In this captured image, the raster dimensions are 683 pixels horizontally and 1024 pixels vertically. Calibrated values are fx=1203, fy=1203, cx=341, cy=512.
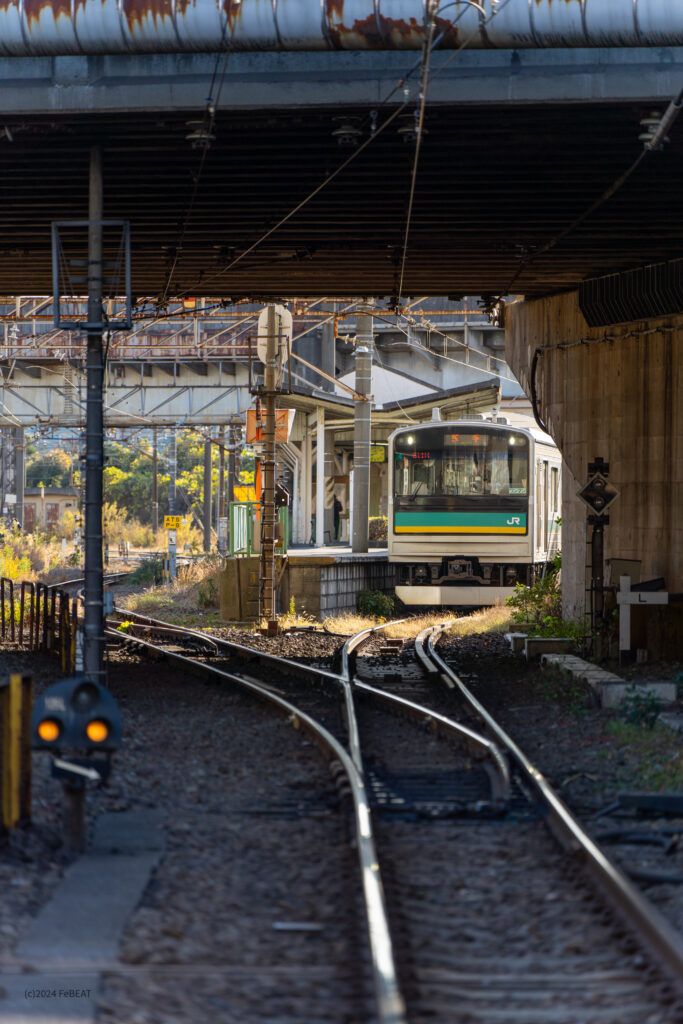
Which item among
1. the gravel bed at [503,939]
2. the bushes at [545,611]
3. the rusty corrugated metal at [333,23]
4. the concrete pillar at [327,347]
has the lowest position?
the gravel bed at [503,939]

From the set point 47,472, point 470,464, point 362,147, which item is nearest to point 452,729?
point 362,147

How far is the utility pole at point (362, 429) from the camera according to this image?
26.4m

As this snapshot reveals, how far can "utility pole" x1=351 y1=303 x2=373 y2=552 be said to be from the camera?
26.4 meters

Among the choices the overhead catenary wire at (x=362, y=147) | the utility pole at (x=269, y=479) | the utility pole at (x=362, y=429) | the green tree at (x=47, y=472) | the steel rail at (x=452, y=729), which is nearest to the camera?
the steel rail at (x=452, y=729)

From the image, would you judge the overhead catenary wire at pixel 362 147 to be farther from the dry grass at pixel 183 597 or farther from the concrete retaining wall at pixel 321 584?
the dry grass at pixel 183 597

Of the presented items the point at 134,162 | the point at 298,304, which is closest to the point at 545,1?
the point at 134,162

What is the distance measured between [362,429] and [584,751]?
18066 millimetres

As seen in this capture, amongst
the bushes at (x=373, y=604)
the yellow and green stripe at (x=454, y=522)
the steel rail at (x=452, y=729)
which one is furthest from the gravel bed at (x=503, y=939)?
the bushes at (x=373, y=604)

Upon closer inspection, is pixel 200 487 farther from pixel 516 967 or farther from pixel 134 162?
pixel 516 967

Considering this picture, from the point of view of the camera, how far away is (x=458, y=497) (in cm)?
2252

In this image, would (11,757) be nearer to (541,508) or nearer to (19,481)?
(541,508)

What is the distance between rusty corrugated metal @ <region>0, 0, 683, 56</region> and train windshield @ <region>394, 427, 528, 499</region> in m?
12.7

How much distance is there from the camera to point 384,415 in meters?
34.7

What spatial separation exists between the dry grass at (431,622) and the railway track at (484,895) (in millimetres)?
10172
